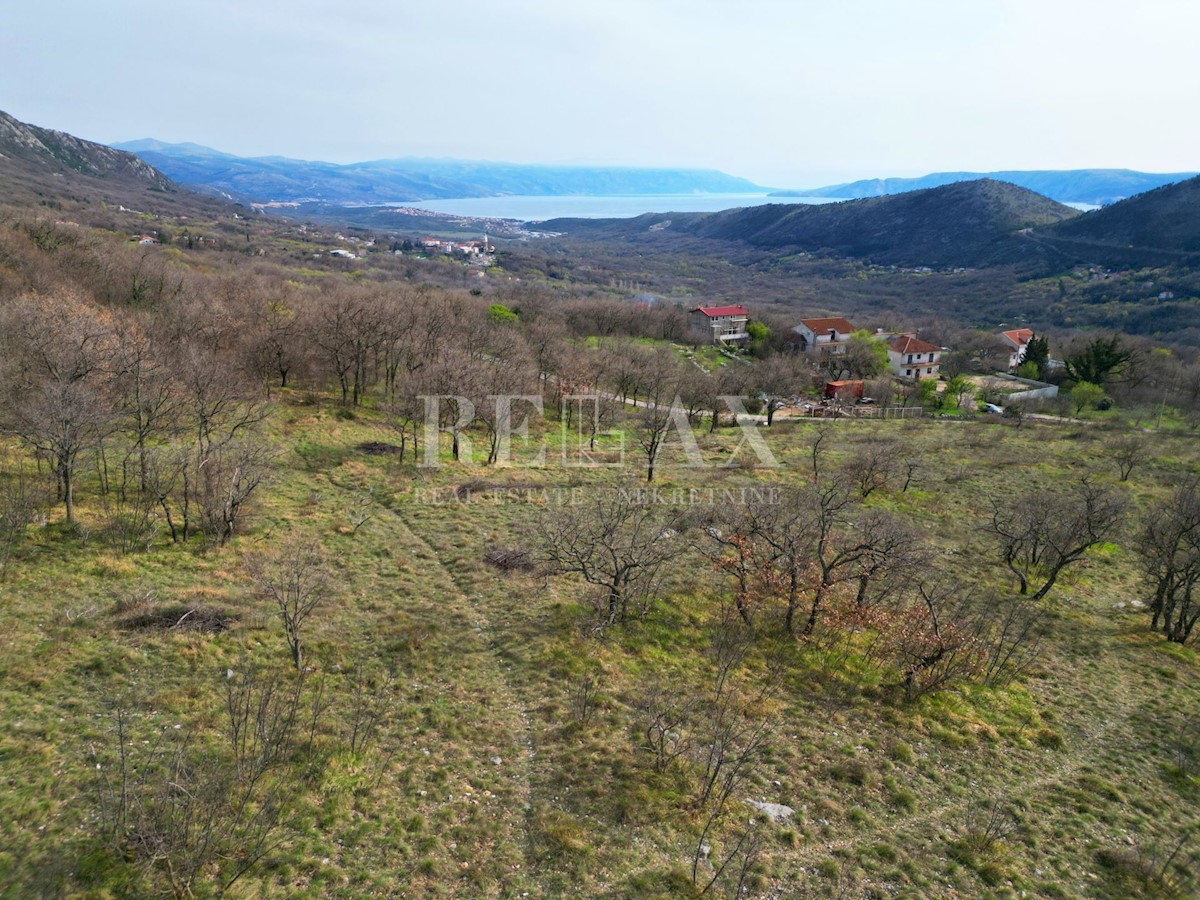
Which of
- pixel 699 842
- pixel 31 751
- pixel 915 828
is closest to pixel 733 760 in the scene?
pixel 699 842

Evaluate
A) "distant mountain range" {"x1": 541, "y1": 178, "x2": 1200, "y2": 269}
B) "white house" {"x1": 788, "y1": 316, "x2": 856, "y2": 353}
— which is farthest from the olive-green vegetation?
"distant mountain range" {"x1": 541, "y1": 178, "x2": 1200, "y2": 269}

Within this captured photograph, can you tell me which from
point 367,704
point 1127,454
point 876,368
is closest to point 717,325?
point 876,368

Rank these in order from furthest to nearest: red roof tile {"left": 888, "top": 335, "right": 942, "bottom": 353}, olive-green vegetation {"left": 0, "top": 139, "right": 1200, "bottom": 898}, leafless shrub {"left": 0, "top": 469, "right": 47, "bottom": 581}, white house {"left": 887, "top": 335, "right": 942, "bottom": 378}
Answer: white house {"left": 887, "top": 335, "right": 942, "bottom": 378} < red roof tile {"left": 888, "top": 335, "right": 942, "bottom": 353} < leafless shrub {"left": 0, "top": 469, "right": 47, "bottom": 581} < olive-green vegetation {"left": 0, "top": 139, "right": 1200, "bottom": 898}

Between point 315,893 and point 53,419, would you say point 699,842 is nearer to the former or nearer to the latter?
point 315,893

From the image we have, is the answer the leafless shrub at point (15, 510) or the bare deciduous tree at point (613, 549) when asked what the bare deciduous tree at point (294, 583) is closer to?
the leafless shrub at point (15, 510)

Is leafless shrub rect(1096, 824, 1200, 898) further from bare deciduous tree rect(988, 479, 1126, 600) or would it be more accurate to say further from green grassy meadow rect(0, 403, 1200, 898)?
bare deciduous tree rect(988, 479, 1126, 600)

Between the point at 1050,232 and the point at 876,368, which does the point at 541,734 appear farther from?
the point at 1050,232

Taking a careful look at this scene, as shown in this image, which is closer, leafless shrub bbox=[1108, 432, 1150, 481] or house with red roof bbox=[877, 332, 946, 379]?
leafless shrub bbox=[1108, 432, 1150, 481]

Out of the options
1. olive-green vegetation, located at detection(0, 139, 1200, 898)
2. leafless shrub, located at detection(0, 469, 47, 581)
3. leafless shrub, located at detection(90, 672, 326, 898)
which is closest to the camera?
leafless shrub, located at detection(90, 672, 326, 898)
